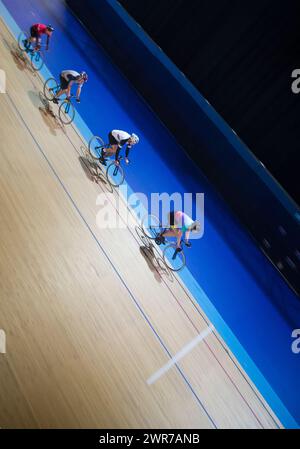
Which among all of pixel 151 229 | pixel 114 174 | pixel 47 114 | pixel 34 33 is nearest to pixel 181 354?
pixel 151 229

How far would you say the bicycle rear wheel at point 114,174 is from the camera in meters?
4.66

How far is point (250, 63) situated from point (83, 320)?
195 inches

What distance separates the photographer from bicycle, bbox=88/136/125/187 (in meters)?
4.66

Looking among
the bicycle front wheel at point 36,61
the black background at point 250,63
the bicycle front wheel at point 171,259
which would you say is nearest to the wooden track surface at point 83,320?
the bicycle front wheel at point 171,259

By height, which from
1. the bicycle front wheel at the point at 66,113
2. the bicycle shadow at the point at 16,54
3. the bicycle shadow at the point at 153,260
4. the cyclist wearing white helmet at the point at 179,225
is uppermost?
the cyclist wearing white helmet at the point at 179,225

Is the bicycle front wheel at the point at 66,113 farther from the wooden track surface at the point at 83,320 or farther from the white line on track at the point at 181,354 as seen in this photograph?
the white line on track at the point at 181,354

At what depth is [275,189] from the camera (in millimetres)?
5641

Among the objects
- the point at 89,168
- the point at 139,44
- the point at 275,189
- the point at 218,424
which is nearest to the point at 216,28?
the point at 139,44

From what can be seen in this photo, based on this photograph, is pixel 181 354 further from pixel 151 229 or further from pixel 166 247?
pixel 151 229

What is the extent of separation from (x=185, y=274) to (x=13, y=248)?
2.14 m

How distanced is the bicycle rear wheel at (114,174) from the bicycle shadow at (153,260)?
78 centimetres

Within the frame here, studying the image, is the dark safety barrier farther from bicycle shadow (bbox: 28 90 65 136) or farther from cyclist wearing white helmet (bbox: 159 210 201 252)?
bicycle shadow (bbox: 28 90 65 136)

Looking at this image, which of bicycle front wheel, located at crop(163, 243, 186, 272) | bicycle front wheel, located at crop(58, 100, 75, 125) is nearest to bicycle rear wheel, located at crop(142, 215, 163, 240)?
bicycle front wheel, located at crop(163, 243, 186, 272)

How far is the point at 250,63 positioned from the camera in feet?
19.8
